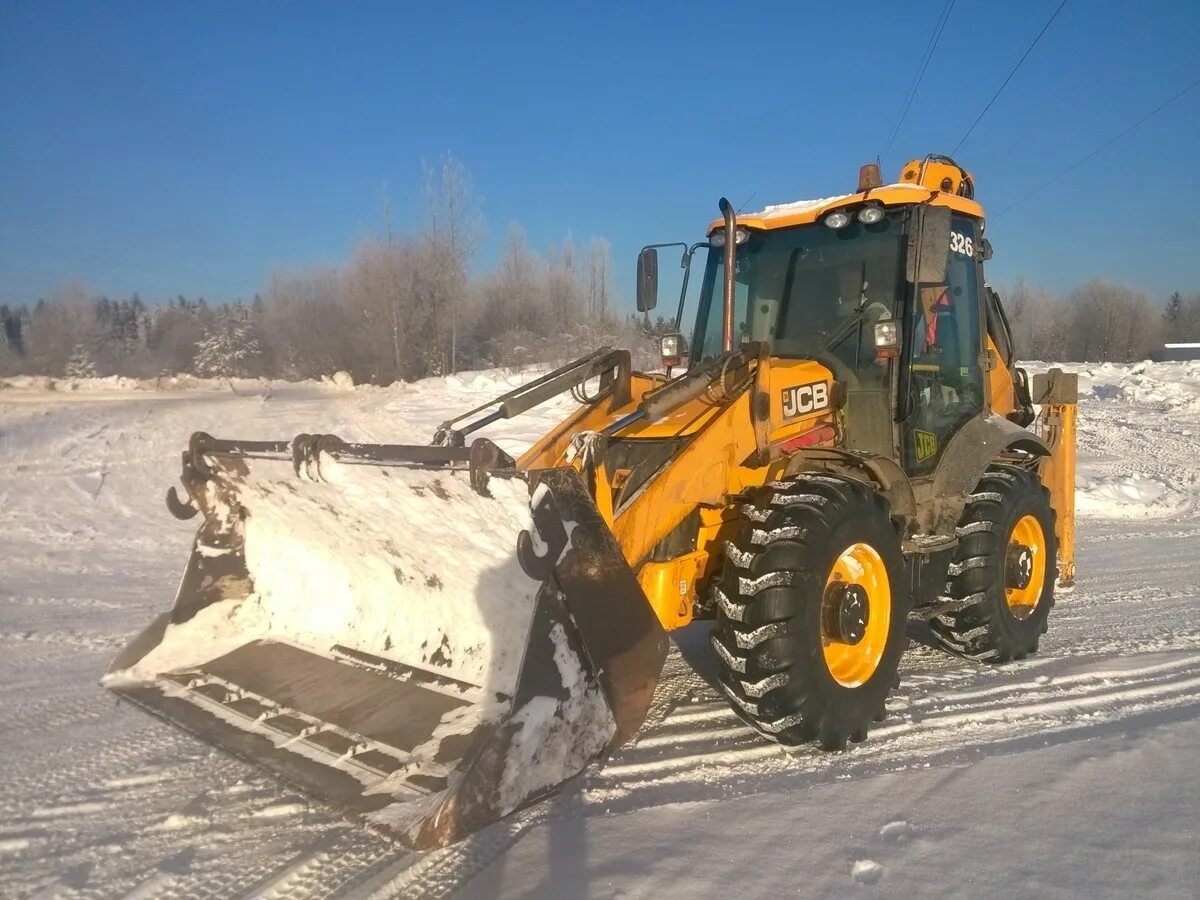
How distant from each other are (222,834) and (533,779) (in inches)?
45.7

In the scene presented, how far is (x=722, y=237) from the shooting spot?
5395mm

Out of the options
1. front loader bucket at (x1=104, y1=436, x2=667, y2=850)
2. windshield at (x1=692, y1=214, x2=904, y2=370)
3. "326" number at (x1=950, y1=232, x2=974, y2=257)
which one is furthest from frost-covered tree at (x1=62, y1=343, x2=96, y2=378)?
"326" number at (x1=950, y1=232, x2=974, y2=257)

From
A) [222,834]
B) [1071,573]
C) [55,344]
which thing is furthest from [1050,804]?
[55,344]

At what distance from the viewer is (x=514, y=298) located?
45938mm

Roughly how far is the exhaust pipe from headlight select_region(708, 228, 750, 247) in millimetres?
703

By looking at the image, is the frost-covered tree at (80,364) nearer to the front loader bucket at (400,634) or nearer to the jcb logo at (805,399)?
the front loader bucket at (400,634)

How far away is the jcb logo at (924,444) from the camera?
4.89m

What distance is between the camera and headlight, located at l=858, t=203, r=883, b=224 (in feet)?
15.2

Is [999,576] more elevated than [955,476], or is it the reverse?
[955,476]

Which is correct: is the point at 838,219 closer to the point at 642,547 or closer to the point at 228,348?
the point at 642,547

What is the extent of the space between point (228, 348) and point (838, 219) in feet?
184

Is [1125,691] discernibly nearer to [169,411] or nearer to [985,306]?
[985,306]

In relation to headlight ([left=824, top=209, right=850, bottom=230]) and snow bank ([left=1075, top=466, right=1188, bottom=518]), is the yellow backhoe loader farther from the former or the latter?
snow bank ([left=1075, top=466, right=1188, bottom=518])

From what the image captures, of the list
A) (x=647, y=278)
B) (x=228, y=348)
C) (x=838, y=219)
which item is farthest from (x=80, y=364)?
(x=838, y=219)
